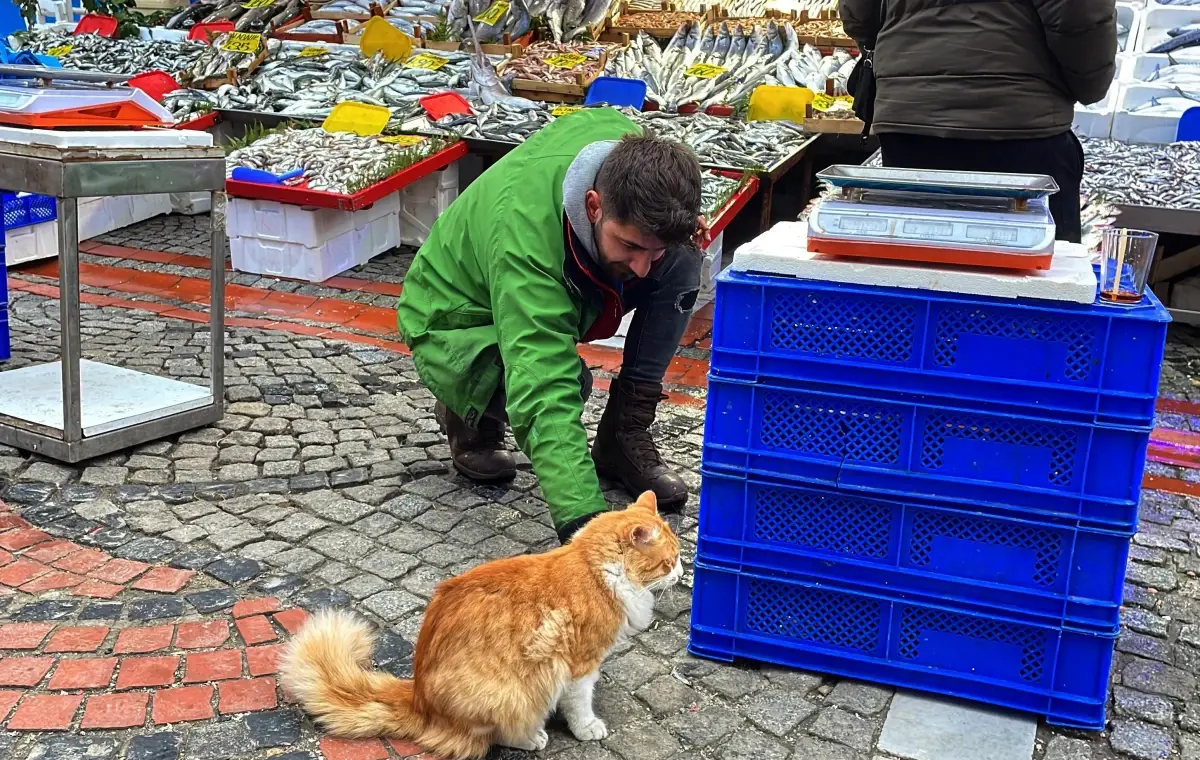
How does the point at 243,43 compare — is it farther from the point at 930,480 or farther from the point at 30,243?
the point at 930,480

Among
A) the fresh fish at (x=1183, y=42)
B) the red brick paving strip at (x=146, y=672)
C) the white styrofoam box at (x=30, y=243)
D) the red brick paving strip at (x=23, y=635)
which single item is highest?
the fresh fish at (x=1183, y=42)

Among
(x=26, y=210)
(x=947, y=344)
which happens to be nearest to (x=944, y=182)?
(x=947, y=344)

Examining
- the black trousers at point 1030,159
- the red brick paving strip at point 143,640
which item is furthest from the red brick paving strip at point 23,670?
the black trousers at point 1030,159

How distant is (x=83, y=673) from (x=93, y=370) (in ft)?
8.09

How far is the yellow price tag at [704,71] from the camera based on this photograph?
32.6 feet

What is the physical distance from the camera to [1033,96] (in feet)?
11.8

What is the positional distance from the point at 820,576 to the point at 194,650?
178 cm

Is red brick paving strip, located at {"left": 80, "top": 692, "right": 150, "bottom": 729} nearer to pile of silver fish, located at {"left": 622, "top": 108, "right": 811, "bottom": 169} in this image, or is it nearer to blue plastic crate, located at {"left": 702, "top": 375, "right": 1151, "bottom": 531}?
blue plastic crate, located at {"left": 702, "top": 375, "right": 1151, "bottom": 531}

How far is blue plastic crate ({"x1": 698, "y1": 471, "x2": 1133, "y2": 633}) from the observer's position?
2.58 meters

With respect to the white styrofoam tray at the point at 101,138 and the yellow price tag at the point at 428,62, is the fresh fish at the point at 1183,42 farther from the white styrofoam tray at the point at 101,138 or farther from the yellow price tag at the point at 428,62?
the white styrofoam tray at the point at 101,138

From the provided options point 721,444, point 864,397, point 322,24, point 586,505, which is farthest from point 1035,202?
point 322,24

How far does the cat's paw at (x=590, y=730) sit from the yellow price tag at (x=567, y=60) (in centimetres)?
850

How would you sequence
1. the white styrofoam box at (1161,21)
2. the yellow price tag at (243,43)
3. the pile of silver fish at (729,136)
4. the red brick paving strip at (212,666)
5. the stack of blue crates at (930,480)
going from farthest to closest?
the yellow price tag at (243,43) → the white styrofoam box at (1161,21) → the pile of silver fish at (729,136) → the red brick paving strip at (212,666) → the stack of blue crates at (930,480)

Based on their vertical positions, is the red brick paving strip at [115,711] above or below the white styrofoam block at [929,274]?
below
